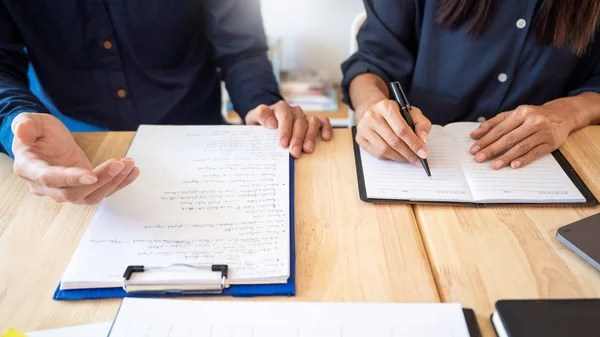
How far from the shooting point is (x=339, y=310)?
523 millimetres

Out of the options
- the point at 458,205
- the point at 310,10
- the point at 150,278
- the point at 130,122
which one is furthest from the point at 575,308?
the point at 310,10

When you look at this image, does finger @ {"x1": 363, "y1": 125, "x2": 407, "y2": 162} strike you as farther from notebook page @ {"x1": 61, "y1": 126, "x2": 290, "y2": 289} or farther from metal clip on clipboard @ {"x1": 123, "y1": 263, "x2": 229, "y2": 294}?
metal clip on clipboard @ {"x1": 123, "y1": 263, "x2": 229, "y2": 294}

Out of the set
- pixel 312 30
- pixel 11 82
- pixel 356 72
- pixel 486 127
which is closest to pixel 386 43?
pixel 356 72

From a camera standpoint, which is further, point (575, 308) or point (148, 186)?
point (148, 186)

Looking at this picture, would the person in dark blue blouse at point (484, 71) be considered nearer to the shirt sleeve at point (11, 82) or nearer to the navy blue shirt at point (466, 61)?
the navy blue shirt at point (466, 61)

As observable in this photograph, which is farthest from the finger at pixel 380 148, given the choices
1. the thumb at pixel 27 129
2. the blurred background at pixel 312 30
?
the blurred background at pixel 312 30

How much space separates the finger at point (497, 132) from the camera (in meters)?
0.78

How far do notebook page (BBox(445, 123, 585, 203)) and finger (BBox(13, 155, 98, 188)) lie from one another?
1.85 ft

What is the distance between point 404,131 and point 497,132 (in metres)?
0.19

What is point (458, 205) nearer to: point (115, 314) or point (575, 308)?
point (575, 308)

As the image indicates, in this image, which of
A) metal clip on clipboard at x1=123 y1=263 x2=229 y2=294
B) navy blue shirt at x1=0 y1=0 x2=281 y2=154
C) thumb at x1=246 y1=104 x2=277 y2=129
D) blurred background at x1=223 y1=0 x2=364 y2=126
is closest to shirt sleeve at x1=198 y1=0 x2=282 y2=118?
navy blue shirt at x1=0 y1=0 x2=281 y2=154

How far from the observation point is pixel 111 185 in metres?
0.63

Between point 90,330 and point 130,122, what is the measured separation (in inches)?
29.3

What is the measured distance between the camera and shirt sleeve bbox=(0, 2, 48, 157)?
0.77 meters
